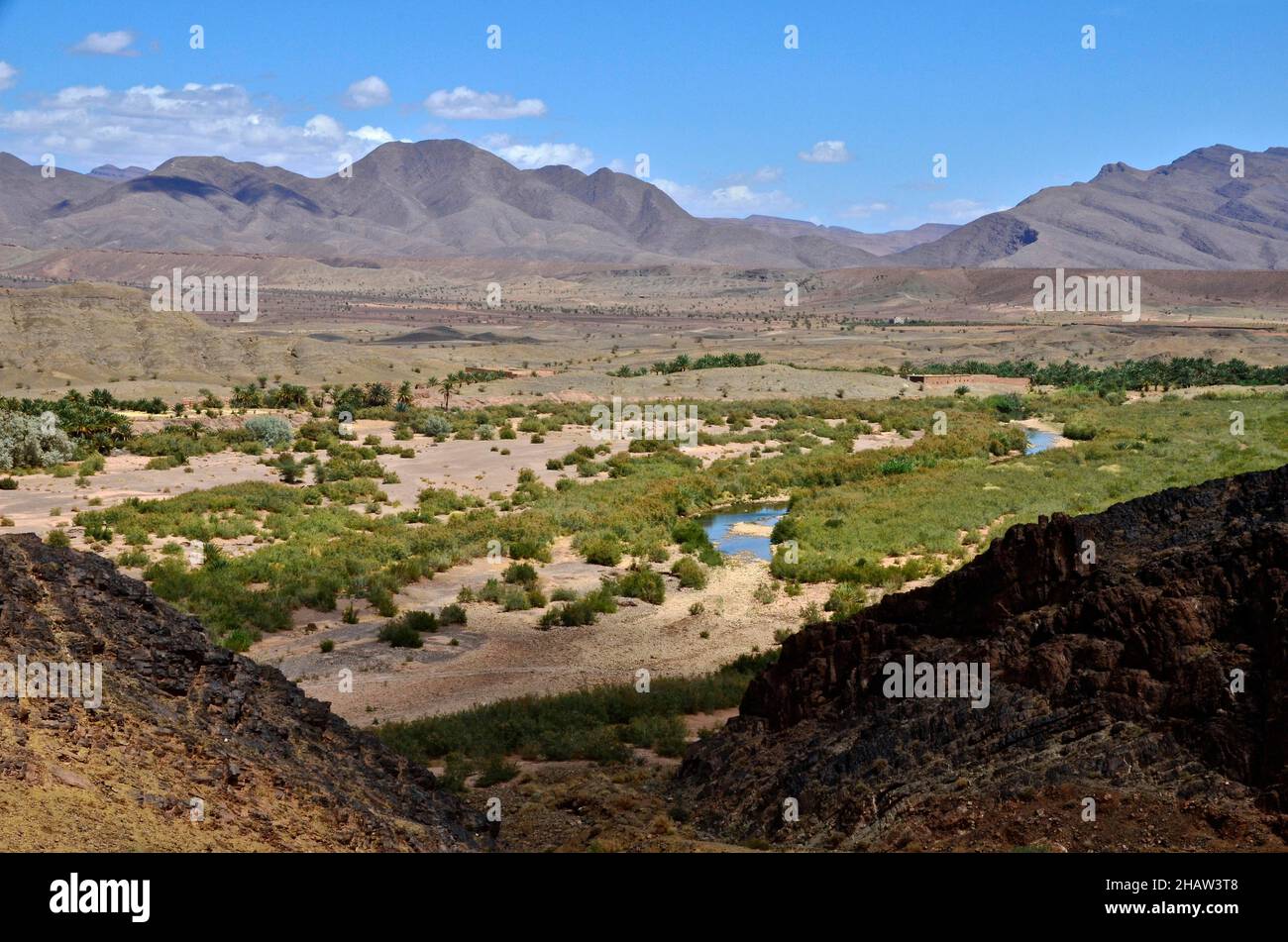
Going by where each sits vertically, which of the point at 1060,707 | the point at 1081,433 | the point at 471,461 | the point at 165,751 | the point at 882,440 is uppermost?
the point at 1081,433

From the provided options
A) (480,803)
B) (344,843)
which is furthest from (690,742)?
(344,843)

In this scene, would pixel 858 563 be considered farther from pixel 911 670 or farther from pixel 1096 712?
pixel 1096 712

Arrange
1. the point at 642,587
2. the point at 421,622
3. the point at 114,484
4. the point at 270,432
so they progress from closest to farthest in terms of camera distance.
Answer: the point at 421,622, the point at 642,587, the point at 114,484, the point at 270,432

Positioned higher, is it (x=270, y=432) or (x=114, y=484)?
(x=270, y=432)

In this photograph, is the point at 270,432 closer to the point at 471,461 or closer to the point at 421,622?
the point at 471,461

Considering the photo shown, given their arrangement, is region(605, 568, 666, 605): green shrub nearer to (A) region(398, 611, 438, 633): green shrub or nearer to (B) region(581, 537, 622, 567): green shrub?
(B) region(581, 537, 622, 567): green shrub

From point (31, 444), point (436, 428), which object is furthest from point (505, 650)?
point (436, 428)

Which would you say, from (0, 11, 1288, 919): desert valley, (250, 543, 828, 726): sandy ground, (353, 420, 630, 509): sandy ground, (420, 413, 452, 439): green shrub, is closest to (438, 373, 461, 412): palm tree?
(0, 11, 1288, 919): desert valley
